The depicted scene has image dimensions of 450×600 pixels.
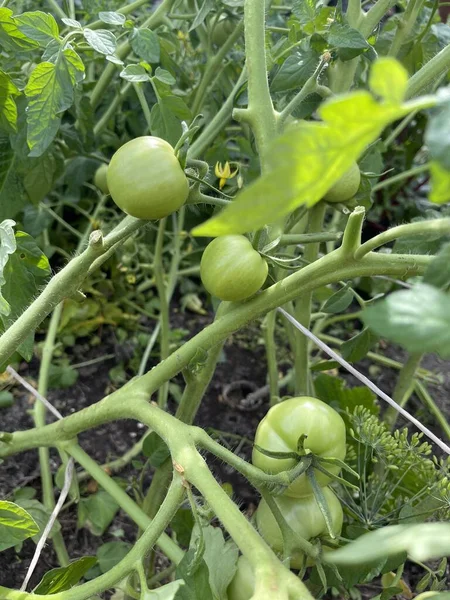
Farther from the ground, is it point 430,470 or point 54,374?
point 430,470

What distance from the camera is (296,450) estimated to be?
671mm

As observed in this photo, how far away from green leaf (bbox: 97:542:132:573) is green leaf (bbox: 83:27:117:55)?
29.4 inches

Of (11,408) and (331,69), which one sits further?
(11,408)

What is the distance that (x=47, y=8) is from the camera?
1374 mm

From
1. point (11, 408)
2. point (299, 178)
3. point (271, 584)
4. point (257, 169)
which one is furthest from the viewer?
point (11, 408)

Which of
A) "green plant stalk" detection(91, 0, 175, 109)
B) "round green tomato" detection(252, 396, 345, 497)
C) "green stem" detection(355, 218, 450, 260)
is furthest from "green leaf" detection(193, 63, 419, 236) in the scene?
"green plant stalk" detection(91, 0, 175, 109)

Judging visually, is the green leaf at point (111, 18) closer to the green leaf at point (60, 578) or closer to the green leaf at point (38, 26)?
the green leaf at point (38, 26)

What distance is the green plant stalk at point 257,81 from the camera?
0.70m

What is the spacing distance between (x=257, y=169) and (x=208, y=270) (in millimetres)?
434

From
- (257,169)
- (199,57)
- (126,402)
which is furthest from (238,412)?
(199,57)

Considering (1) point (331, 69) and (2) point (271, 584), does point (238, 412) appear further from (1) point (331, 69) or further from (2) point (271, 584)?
(2) point (271, 584)

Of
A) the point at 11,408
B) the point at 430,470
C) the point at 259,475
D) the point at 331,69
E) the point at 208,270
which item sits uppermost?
the point at 331,69

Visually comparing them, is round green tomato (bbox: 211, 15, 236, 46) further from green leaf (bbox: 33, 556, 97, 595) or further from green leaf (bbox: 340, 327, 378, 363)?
green leaf (bbox: 33, 556, 97, 595)

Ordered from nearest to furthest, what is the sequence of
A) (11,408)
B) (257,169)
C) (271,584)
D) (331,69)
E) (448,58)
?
→ 1. (271,584)
2. (448,58)
3. (331,69)
4. (257,169)
5. (11,408)
